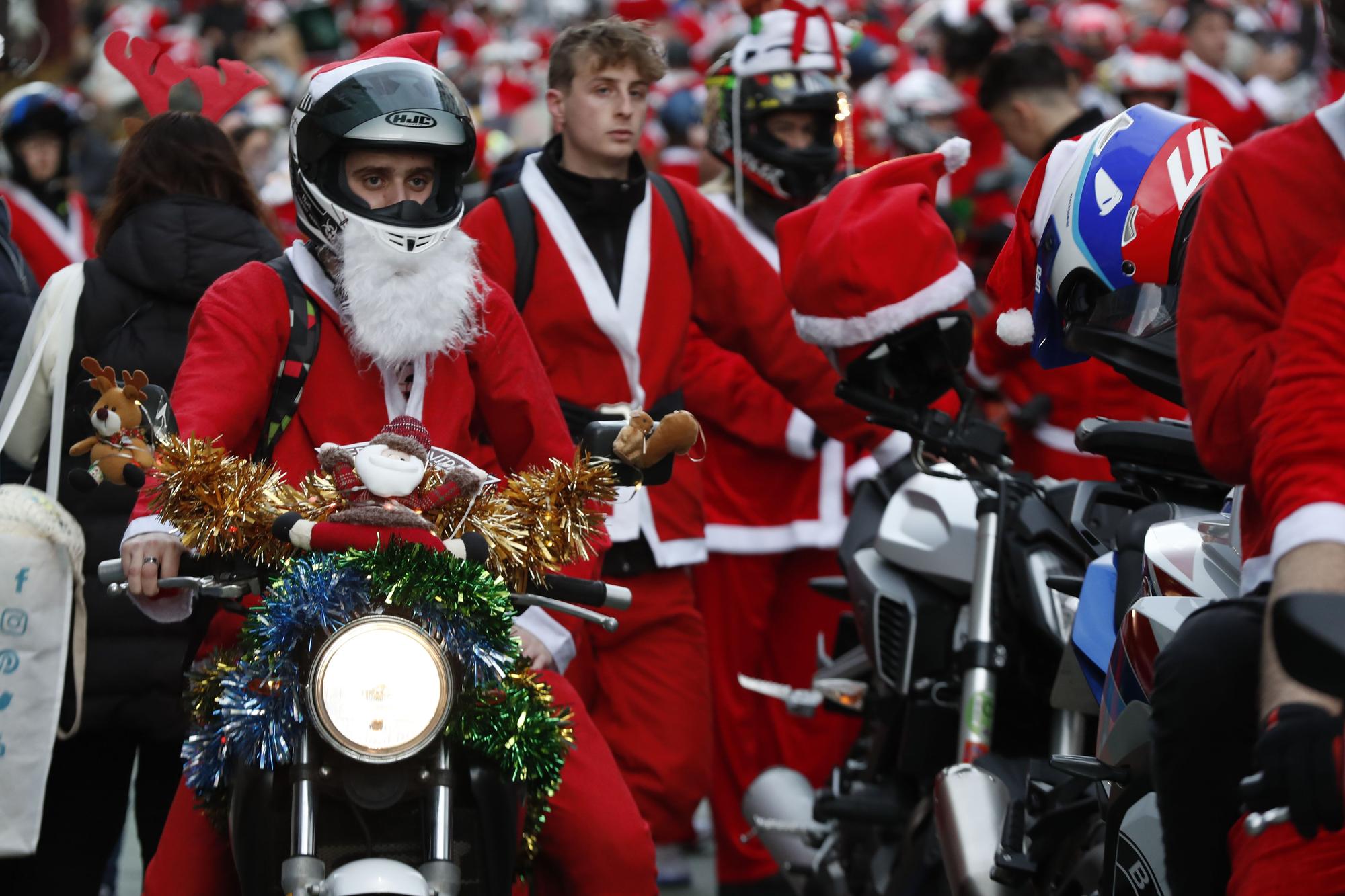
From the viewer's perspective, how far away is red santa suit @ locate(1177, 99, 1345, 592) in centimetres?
294

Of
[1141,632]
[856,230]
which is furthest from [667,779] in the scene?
[1141,632]

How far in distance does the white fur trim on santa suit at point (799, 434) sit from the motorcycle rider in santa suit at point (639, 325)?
109 centimetres

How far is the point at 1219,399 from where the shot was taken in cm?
297

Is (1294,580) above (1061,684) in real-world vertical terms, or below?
above

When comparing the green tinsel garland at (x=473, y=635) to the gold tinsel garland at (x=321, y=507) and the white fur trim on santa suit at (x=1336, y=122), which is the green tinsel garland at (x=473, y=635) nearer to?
the gold tinsel garland at (x=321, y=507)

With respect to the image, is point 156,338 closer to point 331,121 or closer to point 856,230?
point 331,121

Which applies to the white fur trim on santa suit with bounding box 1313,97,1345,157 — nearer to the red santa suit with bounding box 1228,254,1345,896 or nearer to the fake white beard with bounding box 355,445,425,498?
the red santa suit with bounding box 1228,254,1345,896

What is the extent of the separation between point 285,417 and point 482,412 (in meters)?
0.46

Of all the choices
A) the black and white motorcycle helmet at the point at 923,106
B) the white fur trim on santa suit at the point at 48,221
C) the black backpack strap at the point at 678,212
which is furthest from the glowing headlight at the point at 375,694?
the black and white motorcycle helmet at the point at 923,106

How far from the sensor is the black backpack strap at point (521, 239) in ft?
19.5

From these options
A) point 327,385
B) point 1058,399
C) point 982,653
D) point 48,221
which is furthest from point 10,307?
point 48,221

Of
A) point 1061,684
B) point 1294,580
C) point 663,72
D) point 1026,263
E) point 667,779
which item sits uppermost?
point 663,72

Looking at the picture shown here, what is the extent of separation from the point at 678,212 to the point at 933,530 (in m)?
1.35

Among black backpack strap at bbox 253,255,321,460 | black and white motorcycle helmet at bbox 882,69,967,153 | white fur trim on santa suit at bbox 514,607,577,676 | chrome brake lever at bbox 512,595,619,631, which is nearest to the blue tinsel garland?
chrome brake lever at bbox 512,595,619,631
